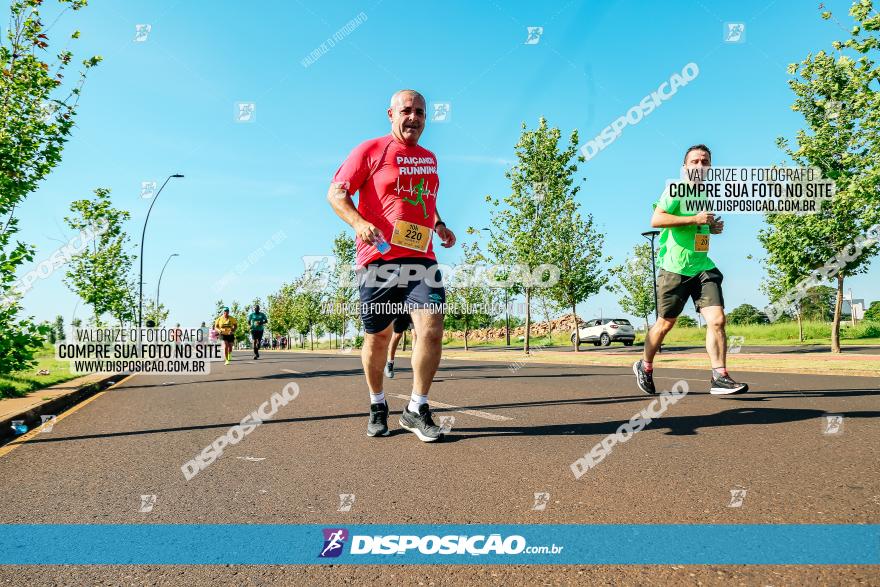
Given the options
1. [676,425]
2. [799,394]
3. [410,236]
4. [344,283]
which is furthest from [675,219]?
[344,283]

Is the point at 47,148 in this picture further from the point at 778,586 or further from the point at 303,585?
the point at 778,586

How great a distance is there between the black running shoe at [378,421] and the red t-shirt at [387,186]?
1155 millimetres

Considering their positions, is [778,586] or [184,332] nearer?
[778,586]

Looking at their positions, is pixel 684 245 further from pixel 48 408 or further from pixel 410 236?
pixel 48 408

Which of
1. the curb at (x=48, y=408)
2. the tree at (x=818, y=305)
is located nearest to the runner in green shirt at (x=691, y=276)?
the curb at (x=48, y=408)

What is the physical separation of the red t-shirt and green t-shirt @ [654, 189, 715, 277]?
9.77ft

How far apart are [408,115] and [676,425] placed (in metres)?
3.25

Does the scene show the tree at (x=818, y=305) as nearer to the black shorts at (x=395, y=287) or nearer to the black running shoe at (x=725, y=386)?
the black running shoe at (x=725, y=386)

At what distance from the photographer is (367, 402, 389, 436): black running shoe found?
4416 millimetres

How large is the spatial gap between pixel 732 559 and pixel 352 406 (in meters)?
4.81

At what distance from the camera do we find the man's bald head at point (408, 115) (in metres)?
4.36

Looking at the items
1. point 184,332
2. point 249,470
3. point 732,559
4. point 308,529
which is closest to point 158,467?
point 249,470

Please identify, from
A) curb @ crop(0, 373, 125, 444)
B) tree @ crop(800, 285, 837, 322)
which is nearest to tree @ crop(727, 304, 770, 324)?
tree @ crop(800, 285, 837, 322)

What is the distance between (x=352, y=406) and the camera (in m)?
6.30
